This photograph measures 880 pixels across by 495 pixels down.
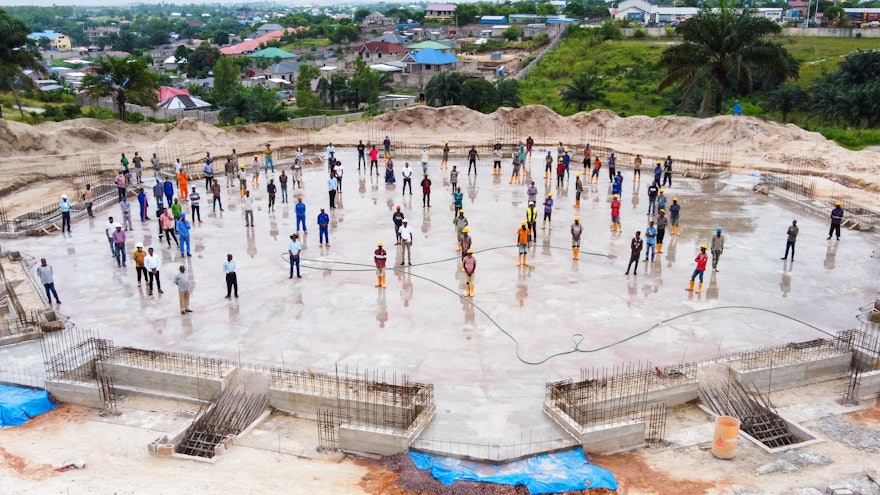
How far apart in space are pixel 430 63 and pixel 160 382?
2948 inches

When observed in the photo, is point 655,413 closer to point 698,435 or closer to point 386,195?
point 698,435

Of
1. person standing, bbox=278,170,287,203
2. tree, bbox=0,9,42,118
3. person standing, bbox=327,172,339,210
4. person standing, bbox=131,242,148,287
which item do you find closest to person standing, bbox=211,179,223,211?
person standing, bbox=278,170,287,203

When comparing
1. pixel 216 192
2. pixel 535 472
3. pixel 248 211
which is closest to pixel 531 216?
pixel 248 211

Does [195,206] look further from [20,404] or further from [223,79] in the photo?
[223,79]

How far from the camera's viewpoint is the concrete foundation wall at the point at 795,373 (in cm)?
1418

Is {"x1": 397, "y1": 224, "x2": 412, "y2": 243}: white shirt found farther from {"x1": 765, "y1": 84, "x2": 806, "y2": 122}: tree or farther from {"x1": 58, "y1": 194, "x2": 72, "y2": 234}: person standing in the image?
{"x1": 765, "y1": 84, "x2": 806, "y2": 122}: tree

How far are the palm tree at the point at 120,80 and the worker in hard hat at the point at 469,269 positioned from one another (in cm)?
3020

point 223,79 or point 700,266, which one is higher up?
point 223,79

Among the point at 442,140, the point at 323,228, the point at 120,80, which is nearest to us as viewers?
the point at 323,228

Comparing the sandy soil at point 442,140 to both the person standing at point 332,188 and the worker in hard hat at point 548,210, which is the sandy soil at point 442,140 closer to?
the person standing at point 332,188

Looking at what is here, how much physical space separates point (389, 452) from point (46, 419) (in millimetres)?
6337

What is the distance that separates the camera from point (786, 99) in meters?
48.9

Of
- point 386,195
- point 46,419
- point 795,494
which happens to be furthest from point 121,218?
point 795,494

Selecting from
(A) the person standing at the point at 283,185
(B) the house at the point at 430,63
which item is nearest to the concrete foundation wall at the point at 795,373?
(A) the person standing at the point at 283,185
